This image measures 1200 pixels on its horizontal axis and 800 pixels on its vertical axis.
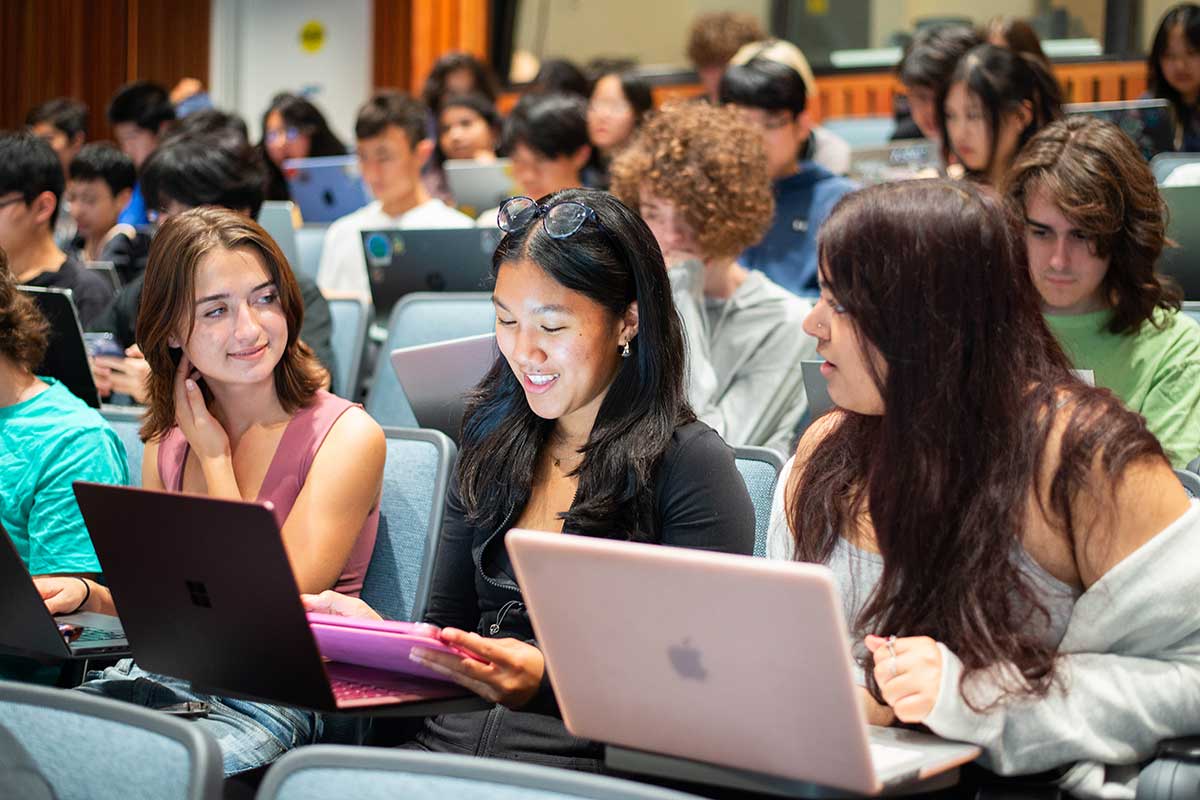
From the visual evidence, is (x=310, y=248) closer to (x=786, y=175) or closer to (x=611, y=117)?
(x=611, y=117)

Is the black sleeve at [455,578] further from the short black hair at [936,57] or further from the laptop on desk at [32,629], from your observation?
the short black hair at [936,57]

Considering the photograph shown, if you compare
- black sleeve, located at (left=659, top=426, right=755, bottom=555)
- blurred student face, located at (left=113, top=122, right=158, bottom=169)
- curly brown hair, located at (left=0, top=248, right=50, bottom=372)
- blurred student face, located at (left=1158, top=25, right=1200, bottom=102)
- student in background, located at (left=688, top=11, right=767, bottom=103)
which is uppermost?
student in background, located at (left=688, top=11, right=767, bottom=103)

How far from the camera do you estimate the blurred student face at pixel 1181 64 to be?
14.6ft

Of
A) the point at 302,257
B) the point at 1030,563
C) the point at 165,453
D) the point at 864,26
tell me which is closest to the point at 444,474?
the point at 165,453

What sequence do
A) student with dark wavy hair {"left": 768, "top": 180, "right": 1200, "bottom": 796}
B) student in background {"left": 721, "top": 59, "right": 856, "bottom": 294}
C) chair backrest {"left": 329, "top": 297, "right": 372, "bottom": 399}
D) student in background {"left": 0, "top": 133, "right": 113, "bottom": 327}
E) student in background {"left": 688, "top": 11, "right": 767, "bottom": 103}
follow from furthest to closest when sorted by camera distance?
student in background {"left": 688, "top": 11, "right": 767, "bottom": 103} → student in background {"left": 721, "top": 59, "right": 856, "bottom": 294} → student in background {"left": 0, "top": 133, "right": 113, "bottom": 327} → chair backrest {"left": 329, "top": 297, "right": 372, "bottom": 399} → student with dark wavy hair {"left": 768, "top": 180, "right": 1200, "bottom": 796}

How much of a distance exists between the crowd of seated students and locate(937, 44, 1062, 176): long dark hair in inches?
30.1

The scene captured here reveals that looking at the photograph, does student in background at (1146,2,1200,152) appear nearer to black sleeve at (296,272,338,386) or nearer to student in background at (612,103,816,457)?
student in background at (612,103,816,457)

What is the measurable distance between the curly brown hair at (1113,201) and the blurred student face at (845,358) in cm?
91

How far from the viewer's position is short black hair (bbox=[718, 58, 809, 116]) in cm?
414

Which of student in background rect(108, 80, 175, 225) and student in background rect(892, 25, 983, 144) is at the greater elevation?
student in background rect(892, 25, 983, 144)

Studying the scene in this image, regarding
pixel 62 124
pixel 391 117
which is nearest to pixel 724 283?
pixel 391 117

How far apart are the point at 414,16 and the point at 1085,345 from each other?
20.3 ft

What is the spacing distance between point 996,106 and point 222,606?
2599 mm

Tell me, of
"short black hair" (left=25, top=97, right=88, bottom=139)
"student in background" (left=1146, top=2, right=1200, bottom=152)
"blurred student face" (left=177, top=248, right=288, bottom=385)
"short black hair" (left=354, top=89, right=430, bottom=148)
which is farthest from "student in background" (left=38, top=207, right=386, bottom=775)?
"short black hair" (left=25, top=97, right=88, bottom=139)
